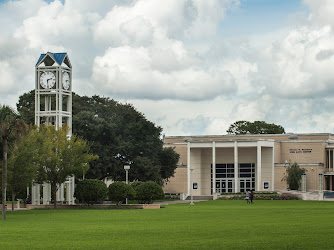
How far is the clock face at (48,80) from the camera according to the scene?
185ft

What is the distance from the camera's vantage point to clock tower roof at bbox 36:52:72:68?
5584 centimetres

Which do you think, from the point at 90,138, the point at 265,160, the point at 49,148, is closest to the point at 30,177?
the point at 49,148

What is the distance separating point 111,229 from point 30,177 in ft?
71.8

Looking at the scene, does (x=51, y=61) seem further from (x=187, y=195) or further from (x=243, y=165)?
(x=243, y=165)

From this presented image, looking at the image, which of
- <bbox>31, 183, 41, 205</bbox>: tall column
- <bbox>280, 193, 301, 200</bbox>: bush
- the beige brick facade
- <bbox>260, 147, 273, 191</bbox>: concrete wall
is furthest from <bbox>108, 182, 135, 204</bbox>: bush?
<bbox>260, 147, 273, 191</bbox>: concrete wall

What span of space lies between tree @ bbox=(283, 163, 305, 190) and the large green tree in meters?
18.4

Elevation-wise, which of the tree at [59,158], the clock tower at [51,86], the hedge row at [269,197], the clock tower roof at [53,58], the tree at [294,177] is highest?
the clock tower roof at [53,58]

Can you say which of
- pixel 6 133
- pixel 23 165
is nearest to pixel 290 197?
pixel 23 165

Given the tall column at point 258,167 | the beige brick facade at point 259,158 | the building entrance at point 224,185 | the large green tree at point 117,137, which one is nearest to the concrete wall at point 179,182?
the beige brick facade at point 259,158

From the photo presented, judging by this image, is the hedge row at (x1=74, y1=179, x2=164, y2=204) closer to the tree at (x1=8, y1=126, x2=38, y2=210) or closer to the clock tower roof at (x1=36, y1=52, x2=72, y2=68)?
the tree at (x1=8, y1=126, x2=38, y2=210)

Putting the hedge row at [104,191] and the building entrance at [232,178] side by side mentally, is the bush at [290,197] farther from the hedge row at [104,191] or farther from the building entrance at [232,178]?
the hedge row at [104,191]

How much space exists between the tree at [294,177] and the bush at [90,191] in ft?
124

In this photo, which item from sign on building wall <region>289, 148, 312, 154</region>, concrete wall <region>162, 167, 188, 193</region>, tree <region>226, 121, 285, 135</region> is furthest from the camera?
tree <region>226, 121, 285, 135</region>

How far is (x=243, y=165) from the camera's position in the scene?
9312 centimetres
